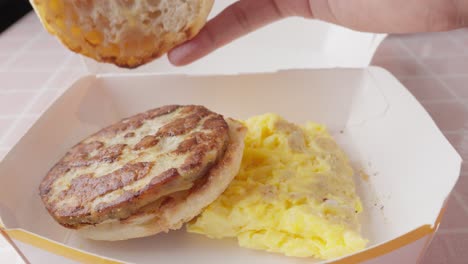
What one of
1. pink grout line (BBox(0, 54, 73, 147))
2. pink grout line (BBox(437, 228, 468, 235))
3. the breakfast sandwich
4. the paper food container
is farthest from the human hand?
pink grout line (BBox(0, 54, 73, 147))

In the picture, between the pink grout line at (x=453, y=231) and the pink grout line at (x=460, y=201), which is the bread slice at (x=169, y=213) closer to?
the pink grout line at (x=453, y=231)

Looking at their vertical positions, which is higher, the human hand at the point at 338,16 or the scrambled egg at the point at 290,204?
the human hand at the point at 338,16

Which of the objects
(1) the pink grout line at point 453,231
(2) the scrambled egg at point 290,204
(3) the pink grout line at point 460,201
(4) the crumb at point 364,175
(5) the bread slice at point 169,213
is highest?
(5) the bread slice at point 169,213

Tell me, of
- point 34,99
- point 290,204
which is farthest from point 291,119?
point 34,99

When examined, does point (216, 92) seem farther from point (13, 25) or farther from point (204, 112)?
point (13, 25)

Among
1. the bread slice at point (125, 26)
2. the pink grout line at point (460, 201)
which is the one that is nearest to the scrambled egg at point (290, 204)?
the pink grout line at point (460, 201)

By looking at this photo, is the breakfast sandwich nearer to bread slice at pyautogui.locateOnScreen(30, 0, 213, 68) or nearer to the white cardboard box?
the white cardboard box

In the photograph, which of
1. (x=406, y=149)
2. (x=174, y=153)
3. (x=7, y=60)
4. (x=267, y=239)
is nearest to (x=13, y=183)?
(x=174, y=153)

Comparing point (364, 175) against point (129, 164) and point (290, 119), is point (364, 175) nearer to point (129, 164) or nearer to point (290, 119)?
point (290, 119)
